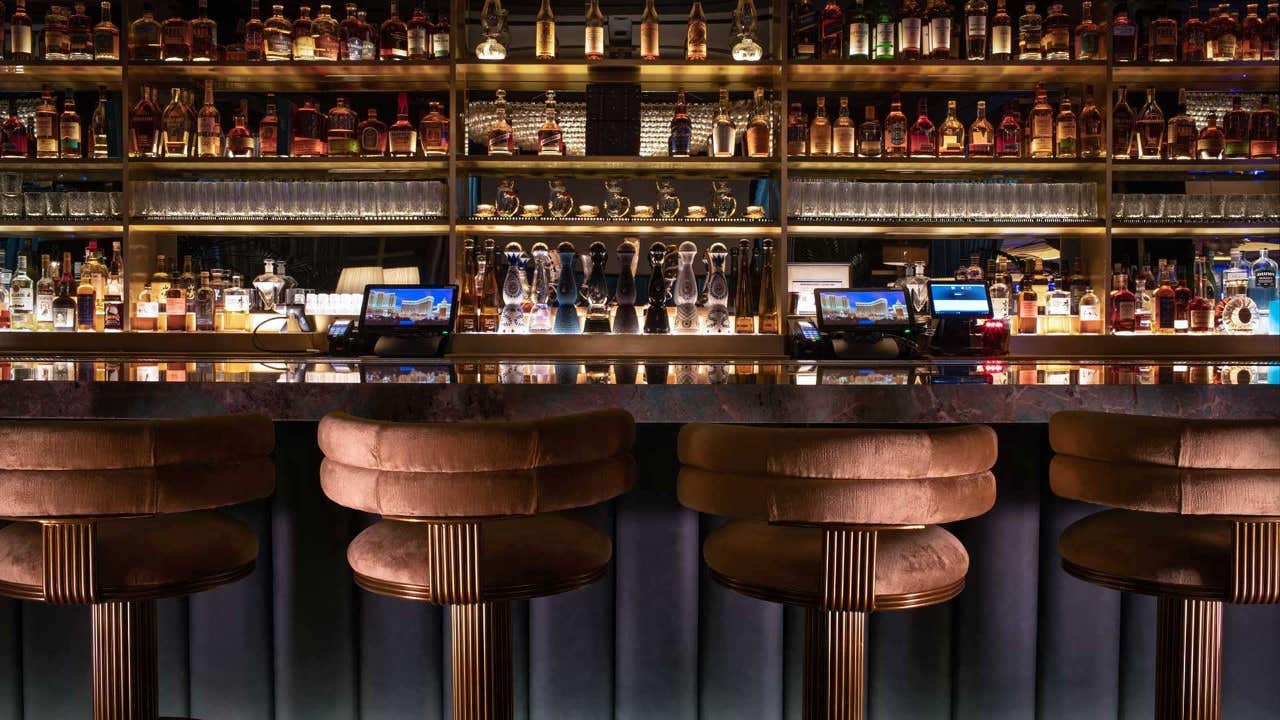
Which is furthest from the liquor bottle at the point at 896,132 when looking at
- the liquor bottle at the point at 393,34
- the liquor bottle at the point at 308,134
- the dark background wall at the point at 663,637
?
the dark background wall at the point at 663,637

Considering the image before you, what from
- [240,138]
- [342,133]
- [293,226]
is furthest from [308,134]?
[293,226]

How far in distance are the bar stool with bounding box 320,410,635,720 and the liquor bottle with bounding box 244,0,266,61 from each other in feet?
9.54

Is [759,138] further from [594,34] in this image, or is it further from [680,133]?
[594,34]

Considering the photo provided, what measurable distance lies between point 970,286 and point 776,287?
0.88 m

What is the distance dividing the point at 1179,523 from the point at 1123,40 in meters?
2.88

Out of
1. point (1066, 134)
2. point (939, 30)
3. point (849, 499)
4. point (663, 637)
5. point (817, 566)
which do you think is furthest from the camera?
point (1066, 134)

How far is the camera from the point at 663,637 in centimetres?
166

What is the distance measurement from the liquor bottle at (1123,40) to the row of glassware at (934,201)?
52 cm

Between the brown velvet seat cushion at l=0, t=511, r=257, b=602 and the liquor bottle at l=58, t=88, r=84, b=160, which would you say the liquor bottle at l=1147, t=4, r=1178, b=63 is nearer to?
the brown velvet seat cushion at l=0, t=511, r=257, b=602

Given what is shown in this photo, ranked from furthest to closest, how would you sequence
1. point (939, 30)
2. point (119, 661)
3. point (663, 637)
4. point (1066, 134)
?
point (1066, 134), point (939, 30), point (663, 637), point (119, 661)

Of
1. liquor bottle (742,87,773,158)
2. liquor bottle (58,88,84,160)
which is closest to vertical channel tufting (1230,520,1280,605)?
liquor bottle (742,87,773,158)

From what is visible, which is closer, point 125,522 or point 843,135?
point 125,522

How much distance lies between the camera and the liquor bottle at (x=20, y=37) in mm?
3650

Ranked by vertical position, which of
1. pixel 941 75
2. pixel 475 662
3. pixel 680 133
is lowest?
pixel 475 662
